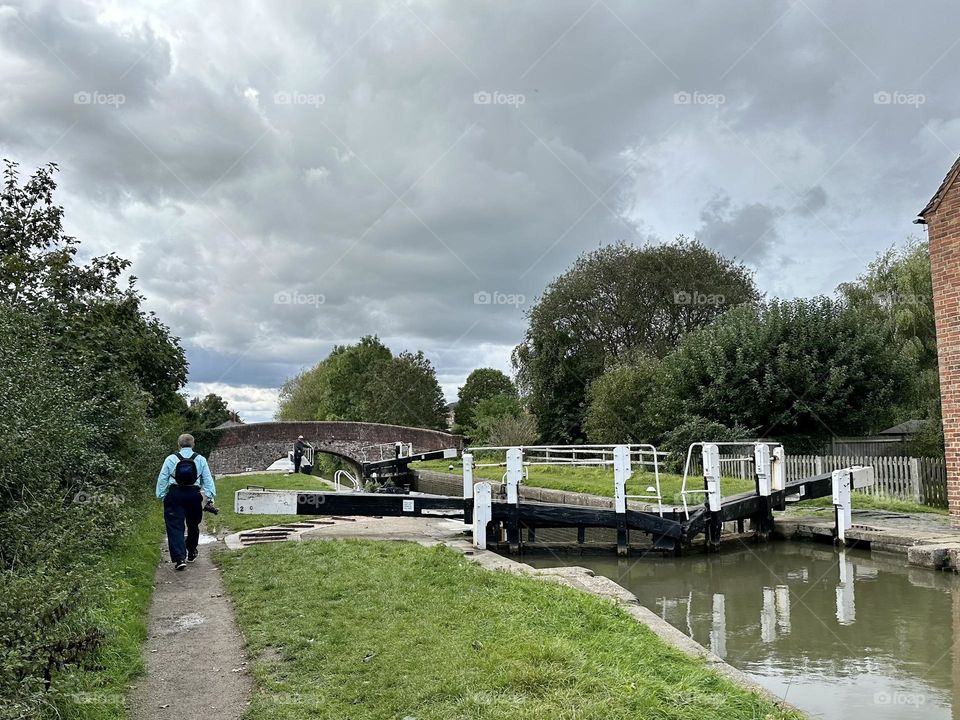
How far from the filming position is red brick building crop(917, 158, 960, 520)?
11828 millimetres

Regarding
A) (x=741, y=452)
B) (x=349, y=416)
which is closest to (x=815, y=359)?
(x=741, y=452)

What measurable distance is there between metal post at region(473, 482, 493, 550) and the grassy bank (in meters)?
3.62

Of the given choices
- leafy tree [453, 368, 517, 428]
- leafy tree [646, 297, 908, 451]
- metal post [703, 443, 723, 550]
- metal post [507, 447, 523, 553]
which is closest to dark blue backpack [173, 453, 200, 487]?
metal post [507, 447, 523, 553]

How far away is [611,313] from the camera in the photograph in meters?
39.1

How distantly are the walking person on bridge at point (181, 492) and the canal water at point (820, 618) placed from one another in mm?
5276

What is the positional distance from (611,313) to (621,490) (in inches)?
1118

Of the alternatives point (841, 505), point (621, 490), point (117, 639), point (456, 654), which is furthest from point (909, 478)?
point (117, 639)

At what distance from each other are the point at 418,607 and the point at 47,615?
301cm

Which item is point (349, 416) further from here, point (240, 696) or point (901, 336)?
point (240, 696)

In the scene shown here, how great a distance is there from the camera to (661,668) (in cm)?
477

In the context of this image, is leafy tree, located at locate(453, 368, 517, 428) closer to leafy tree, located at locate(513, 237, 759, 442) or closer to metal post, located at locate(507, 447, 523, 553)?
leafy tree, located at locate(513, 237, 759, 442)

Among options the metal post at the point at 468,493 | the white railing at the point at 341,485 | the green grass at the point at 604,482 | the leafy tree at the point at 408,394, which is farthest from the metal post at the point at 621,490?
the leafy tree at the point at 408,394

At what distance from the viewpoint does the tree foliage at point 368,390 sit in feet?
188

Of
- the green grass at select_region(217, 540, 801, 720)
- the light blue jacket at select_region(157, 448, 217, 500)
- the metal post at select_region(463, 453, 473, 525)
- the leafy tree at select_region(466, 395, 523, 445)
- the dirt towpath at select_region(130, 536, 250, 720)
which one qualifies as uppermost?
the leafy tree at select_region(466, 395, 523, 445)
